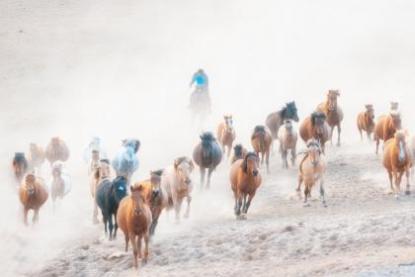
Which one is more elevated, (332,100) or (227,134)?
(332,100)

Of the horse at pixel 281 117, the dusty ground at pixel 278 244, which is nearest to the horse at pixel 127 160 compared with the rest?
the dusty ground at pixel 278 244

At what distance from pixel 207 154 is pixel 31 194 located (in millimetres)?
4934

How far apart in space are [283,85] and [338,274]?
32.5m

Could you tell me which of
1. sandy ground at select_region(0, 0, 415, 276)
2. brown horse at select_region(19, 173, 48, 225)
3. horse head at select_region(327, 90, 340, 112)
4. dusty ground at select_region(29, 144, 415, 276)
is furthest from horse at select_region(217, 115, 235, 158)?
brown horse at select_region(19, 173, 48, 225)

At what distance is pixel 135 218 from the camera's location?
17172 millimetres

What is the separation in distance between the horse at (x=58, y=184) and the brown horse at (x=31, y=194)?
1417 mm

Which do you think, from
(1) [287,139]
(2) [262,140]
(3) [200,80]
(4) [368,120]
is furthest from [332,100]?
(3) [200,80]

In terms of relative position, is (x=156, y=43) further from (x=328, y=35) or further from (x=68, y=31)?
(x=328, y=35)

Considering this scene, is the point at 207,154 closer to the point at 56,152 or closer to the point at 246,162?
the point at 246,162

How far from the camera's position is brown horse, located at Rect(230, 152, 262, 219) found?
20078mm

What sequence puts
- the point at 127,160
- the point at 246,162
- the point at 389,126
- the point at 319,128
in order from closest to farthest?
the point at 246,162 < the point at 127,160 < the point at 389,126 < the point at 319,128

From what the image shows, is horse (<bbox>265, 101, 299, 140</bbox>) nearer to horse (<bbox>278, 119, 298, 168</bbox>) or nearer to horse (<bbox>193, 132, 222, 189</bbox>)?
horse (<bbox>278, 119, 298, 168</bbox>)

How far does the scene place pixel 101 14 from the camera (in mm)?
55812

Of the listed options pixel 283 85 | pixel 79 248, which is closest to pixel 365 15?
pixel 283 85
